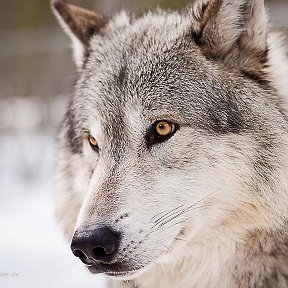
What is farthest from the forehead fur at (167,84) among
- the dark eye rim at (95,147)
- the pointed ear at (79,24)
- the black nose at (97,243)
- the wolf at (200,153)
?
the black nose at (97,243)

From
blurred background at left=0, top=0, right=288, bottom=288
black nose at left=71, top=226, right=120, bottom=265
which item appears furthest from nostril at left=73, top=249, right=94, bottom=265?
blurred background at left=0, top=0, right=288, bottom=288

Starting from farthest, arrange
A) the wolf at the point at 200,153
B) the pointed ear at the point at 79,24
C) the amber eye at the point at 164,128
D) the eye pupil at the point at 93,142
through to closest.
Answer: the pointed ear at the point at 79,24 → the eye pupil at the point at 93,142 → the amber eye at the point at 164,128 → the wolf at the point at 200,153

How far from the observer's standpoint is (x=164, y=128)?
3.19 metres

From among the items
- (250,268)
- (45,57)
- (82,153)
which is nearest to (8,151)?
(45,57)

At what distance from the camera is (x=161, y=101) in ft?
10.6

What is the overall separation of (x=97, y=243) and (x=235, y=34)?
1.26m

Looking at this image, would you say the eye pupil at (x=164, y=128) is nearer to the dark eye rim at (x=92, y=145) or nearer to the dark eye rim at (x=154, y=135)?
the dark eye rim at (x=154, y=135)

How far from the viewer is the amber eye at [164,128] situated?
3180 millimetres

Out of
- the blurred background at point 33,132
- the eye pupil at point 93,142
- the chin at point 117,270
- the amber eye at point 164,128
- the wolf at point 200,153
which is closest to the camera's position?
the chin at point 117,270

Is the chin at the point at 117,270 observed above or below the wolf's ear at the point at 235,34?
below

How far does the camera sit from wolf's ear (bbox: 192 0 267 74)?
3236mm

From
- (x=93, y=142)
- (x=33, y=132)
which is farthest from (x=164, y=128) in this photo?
(x=33, y=132)

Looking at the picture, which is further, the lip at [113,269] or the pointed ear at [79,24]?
the pointed ear at [79,24]

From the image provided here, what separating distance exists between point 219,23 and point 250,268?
121 cm
